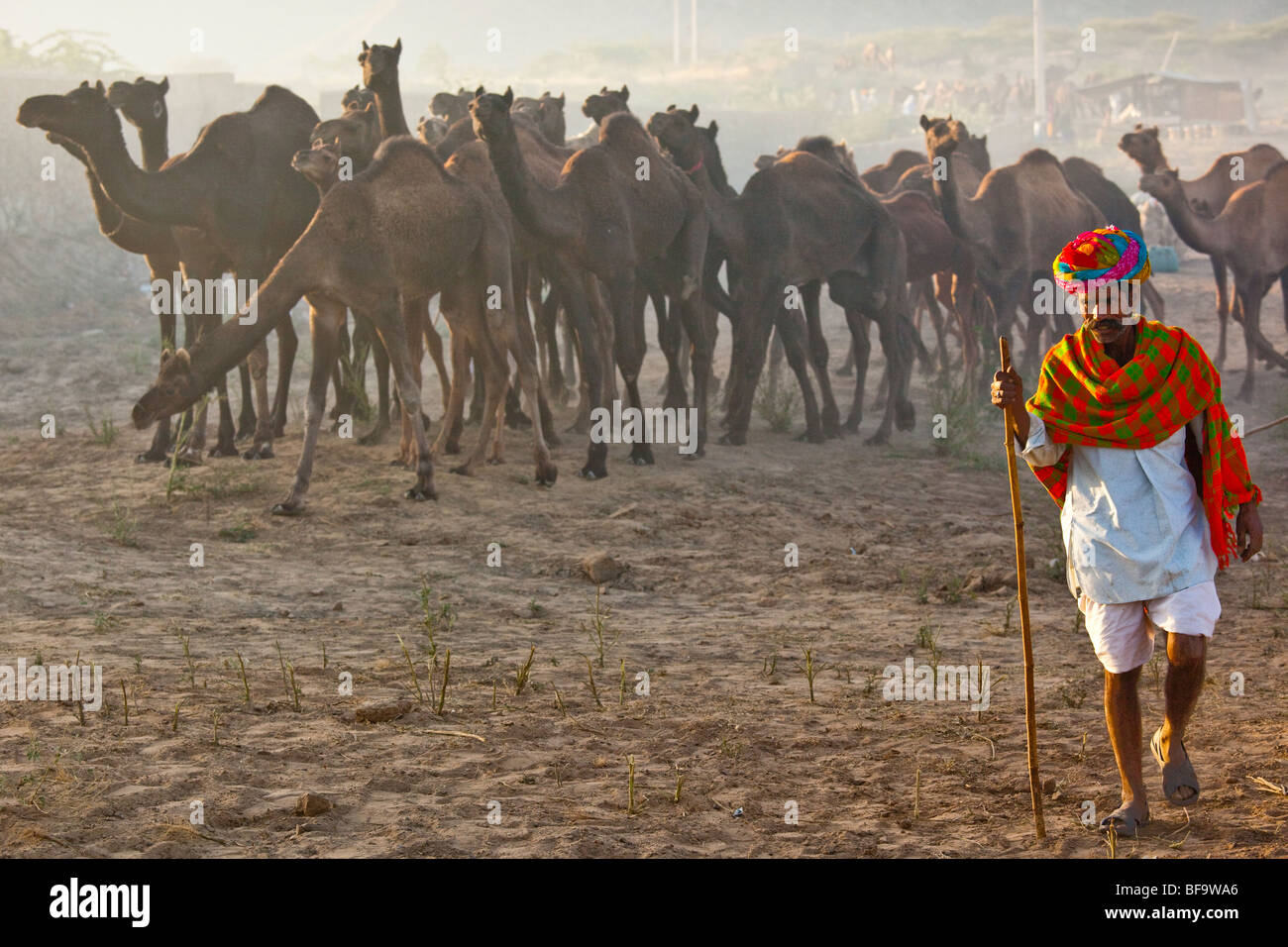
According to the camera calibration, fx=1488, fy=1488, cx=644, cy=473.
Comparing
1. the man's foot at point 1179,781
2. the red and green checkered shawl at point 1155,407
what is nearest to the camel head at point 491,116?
the red and green checkered shawl at point 1155,407

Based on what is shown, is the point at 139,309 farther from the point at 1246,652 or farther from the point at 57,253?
the point at 1246,652

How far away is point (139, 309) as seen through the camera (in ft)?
64.1

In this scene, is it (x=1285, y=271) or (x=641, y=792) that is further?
(x=1285, y=271)

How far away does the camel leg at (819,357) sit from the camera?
13297 millimetres

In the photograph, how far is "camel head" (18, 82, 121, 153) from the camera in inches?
387

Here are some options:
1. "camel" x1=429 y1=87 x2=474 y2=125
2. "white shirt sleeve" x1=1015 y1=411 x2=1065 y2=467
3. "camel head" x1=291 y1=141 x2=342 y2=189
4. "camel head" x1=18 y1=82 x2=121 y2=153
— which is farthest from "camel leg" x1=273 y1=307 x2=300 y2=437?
"white shirt sleeve" x1=1015 y1=411 x2=1065 y2=467

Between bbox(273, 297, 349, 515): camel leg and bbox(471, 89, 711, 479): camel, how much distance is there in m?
1.52

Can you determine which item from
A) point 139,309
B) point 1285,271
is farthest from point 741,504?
point 139,309

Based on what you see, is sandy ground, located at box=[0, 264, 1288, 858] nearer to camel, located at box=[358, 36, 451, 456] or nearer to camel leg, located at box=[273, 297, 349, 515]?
camel leg, located at box=[273, 297, 349, 515]

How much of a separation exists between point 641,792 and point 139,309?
54.1ft

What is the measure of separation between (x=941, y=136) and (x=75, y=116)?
792 cm

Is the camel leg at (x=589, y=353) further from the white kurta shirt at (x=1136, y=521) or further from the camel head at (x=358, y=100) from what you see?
the white kurta shirt at (x=1136, y=521)
